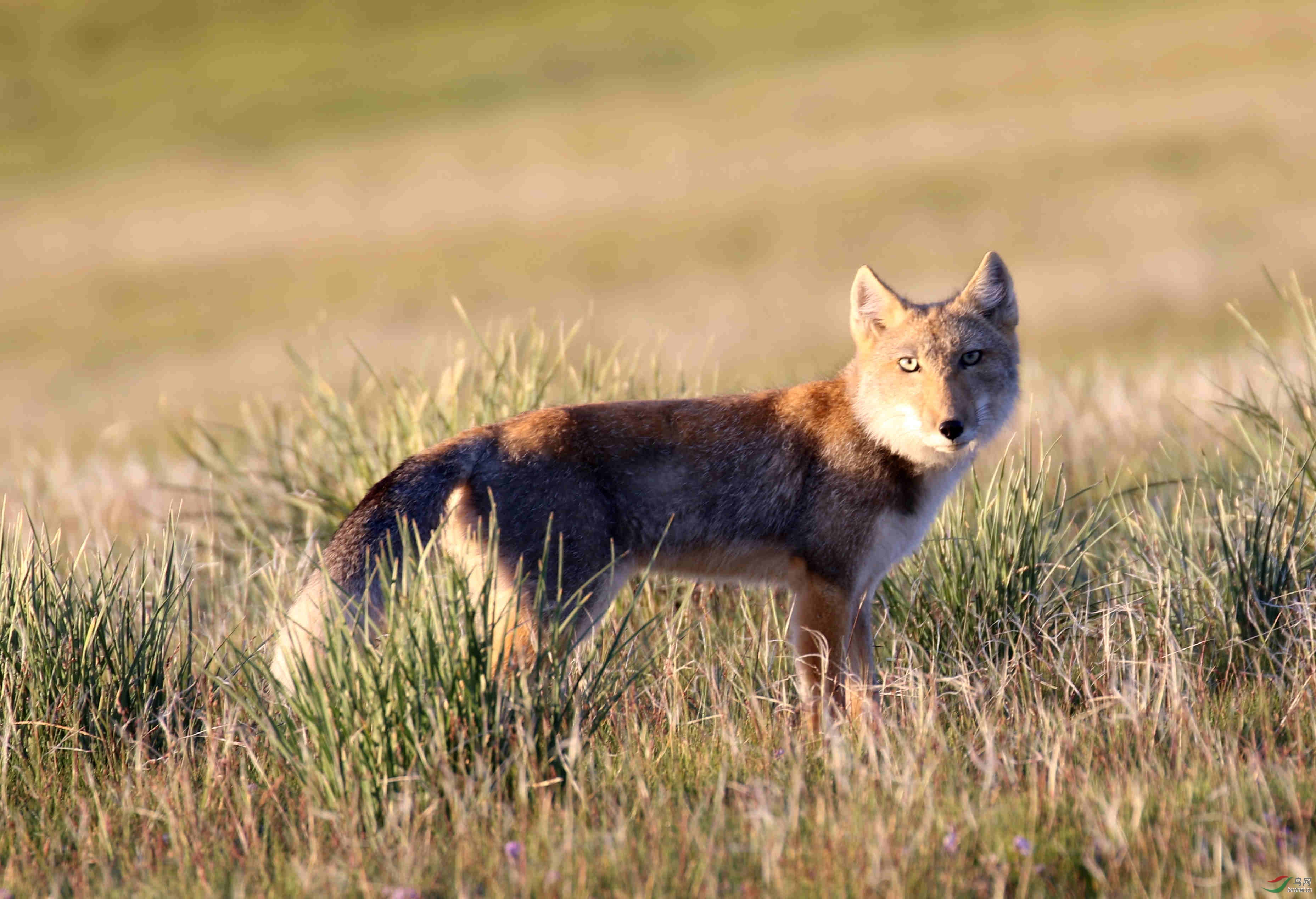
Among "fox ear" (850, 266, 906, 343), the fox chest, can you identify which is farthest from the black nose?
"fox ear" (850, 266, 906, 343)

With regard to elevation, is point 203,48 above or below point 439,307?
above

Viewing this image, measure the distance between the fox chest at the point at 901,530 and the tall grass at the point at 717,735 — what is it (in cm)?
20

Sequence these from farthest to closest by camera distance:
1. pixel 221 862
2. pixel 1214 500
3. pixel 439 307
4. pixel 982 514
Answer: pixel 439 307 < pixel 1214 500 < pixel 982 514 < pixel 221 862

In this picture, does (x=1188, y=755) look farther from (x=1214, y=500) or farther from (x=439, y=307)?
(x=439, y=307)

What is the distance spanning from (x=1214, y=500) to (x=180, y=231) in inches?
1701

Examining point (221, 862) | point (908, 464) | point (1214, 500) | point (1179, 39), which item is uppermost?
point (1179, 39)

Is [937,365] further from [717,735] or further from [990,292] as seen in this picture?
[717,735]

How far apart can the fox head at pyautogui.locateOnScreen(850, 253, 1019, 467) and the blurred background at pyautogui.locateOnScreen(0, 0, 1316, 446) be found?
2440mm

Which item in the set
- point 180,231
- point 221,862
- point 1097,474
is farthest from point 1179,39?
point 221,862

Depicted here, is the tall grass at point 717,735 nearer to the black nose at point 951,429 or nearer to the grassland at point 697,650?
the grassland at point 697,650

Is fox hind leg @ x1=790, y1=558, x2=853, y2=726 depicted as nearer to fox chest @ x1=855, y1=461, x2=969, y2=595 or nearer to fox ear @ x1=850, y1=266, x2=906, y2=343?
fox chest @ x1=855, y1=461, x2=969, y2=595

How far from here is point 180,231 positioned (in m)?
43.7

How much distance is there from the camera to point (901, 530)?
5.51m

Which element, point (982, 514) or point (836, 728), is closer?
point (836, 728)
